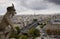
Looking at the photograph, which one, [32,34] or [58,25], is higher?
[58,25]

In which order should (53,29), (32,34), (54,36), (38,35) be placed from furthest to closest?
(38,35) → (32,34) → (54,36) → (53,29)

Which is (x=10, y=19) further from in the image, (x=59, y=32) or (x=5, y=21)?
(x=59, y=32)

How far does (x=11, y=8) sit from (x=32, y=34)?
16138 mm

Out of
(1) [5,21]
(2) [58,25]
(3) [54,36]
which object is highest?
(1) [5,21]

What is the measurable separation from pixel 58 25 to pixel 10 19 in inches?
322

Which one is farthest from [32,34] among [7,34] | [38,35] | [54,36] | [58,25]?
[7,34]

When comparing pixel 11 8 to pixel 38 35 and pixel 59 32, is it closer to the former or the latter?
pixel 59 32

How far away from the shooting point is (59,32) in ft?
42.0

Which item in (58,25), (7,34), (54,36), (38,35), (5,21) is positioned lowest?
(38,35)

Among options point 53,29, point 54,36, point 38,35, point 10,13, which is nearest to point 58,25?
point 53,29

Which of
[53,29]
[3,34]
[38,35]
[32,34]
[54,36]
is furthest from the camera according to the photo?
[38,35]

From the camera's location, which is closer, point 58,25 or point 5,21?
point 5,21

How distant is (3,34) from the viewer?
4.52 m

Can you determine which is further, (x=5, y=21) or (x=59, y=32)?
(x=59, y=32)
